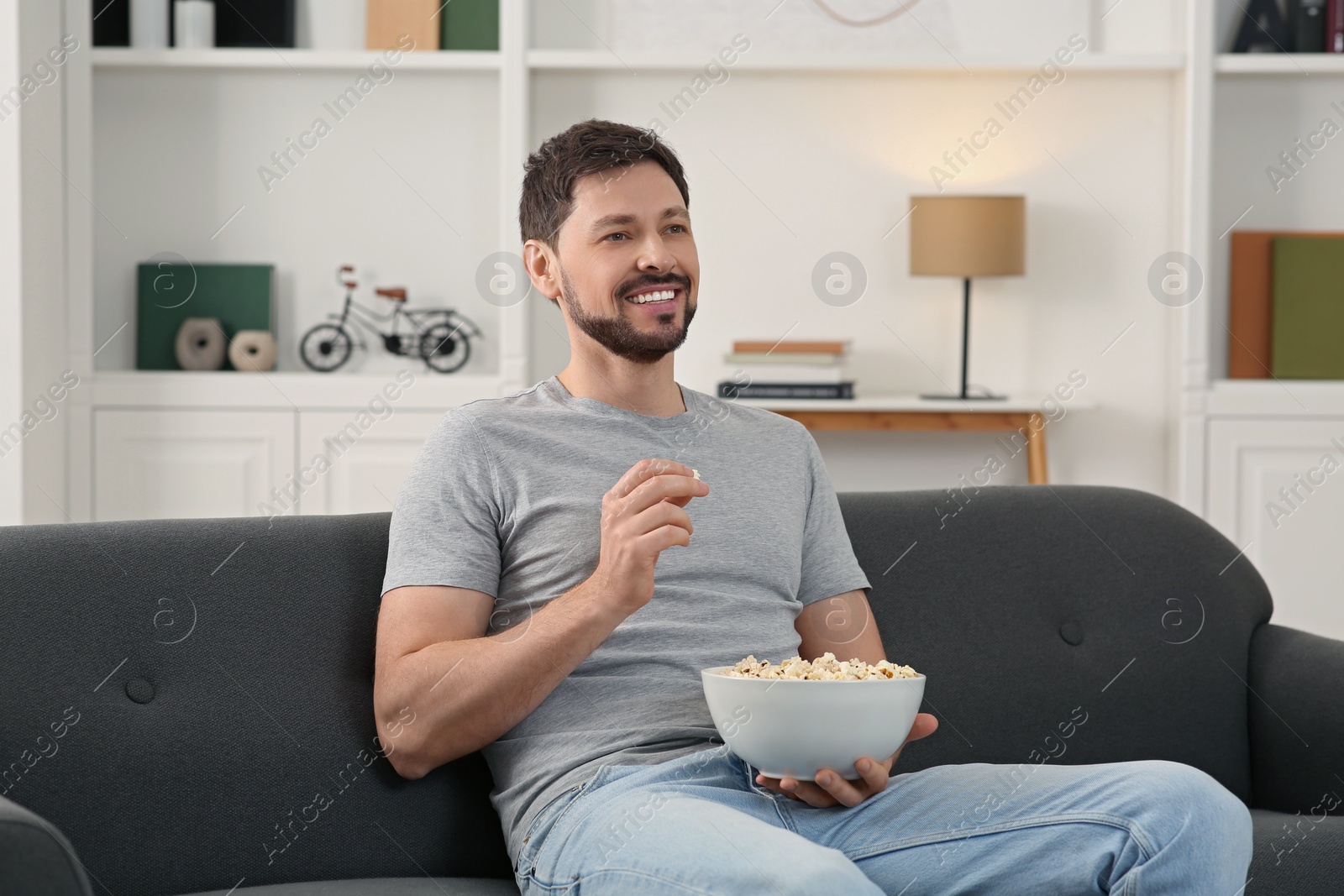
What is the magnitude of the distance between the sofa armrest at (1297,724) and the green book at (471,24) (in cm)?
256

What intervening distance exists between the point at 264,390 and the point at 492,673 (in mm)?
2326

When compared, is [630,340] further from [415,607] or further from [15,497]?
[15,497]

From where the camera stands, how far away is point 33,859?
876 mm

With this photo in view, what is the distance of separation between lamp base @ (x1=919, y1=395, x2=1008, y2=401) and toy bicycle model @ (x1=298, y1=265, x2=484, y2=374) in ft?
4.10

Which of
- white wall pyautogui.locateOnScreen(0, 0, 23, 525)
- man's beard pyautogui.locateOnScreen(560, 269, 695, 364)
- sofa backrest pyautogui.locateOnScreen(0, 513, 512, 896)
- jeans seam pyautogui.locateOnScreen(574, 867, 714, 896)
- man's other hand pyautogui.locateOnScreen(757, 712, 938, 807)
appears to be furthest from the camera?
white wall pyautogui.locateOnScreen(0, 0, 23, 525)

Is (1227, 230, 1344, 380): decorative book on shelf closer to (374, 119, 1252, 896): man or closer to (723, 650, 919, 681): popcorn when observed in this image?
(374, 119, 1252, 896): man

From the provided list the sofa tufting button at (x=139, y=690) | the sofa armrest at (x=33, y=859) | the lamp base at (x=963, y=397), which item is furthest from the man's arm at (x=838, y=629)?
the lamp base at (x=963, y=397)

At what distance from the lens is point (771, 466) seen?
1534mm

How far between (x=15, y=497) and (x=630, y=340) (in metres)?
2.18

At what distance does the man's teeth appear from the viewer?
1503mm

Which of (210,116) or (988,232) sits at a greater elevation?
(210,116)

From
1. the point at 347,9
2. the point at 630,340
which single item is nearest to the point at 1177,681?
the point at 630,340

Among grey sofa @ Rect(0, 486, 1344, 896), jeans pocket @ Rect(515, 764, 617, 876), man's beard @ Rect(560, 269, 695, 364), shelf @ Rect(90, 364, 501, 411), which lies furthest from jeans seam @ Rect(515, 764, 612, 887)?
shelf @ Rect(90, 364, 501, 411)

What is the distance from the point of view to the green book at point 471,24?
11.2 feet
